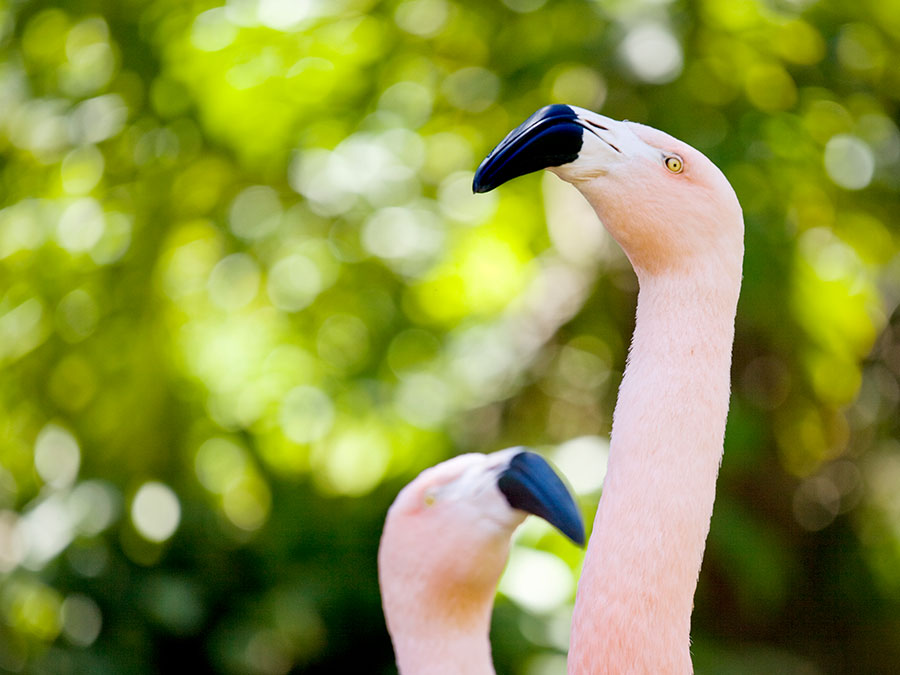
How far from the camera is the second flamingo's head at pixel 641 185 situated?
4.05ft

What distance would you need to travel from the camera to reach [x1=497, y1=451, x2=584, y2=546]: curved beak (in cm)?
164

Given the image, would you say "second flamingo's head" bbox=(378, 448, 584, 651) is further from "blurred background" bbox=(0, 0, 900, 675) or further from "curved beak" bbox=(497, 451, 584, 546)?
"blurred background" bbox=(0, 0, 900, 675)

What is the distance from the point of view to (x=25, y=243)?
3844 mm

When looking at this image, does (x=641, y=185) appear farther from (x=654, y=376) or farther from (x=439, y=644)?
(x=439, y=644)

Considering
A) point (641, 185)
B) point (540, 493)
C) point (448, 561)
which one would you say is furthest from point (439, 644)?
point (641, 185)

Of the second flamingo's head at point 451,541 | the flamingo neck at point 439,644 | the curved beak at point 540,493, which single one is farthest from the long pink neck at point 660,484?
the flamingo neck at point 439,644

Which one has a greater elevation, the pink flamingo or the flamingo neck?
the pink flamingo

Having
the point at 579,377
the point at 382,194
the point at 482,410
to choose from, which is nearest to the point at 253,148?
the point at 382,194

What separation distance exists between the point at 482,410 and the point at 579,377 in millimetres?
452

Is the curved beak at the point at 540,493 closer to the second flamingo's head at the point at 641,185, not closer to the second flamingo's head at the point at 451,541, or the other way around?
the second flamingo's head at the point at 451,541

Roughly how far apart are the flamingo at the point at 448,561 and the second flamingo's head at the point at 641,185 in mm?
715

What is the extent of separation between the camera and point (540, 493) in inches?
69.1

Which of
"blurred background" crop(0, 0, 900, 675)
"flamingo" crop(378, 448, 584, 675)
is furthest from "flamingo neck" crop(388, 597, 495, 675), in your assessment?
"blurred background" crop(0, 0, 900, 675)

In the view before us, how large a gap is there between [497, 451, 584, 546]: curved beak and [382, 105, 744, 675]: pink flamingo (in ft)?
1.22
